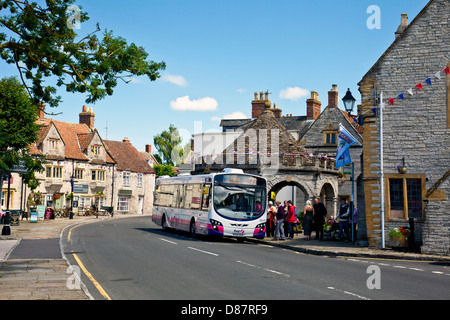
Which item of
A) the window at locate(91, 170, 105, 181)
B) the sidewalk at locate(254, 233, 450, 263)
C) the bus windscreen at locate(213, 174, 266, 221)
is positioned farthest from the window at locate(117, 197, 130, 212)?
the sidewalk at locate(254, 233, 450, 263)

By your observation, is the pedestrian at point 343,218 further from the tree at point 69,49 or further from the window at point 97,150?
the window at point 97,150

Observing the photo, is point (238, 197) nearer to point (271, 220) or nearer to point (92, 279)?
point (271, 220)

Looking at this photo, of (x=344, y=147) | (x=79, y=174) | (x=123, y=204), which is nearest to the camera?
(x=344, y=147)

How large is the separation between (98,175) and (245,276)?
47256 mm

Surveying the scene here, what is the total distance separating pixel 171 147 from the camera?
74.6 metres

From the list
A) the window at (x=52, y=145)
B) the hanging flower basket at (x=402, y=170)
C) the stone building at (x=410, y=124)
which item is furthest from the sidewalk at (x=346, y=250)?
the window at (x=52, y=145)

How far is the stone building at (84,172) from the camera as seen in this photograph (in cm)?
4934

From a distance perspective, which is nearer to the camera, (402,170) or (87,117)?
(402,170)

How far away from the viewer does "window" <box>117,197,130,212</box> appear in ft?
197

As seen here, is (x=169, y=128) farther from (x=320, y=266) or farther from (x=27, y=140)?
(x=320, y=266)

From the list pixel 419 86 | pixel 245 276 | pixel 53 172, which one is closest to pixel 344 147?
pixel 419 86

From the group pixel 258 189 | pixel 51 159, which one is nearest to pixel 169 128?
pixel 51 159

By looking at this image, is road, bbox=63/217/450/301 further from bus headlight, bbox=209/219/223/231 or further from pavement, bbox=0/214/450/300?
bus headlight, bbox=209/219/223/231

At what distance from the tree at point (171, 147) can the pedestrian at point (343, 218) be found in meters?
53.4
